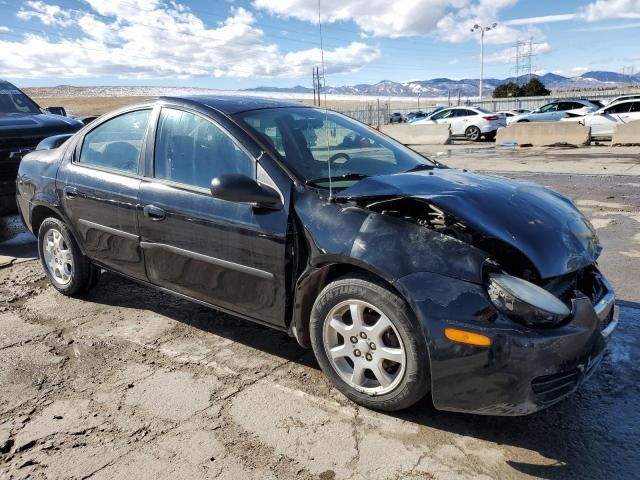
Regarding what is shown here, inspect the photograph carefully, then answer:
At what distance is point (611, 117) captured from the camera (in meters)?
19.0

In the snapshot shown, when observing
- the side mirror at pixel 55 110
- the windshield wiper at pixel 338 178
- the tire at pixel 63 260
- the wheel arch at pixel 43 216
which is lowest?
the tire at pixel 63 260

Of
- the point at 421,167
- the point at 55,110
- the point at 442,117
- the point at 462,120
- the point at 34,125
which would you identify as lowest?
the point at 462,120

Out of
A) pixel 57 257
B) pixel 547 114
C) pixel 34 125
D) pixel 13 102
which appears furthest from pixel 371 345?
pixel 547 114

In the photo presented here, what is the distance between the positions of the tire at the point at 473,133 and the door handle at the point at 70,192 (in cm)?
2056

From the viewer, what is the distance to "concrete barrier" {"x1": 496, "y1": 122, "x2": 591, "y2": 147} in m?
17.7

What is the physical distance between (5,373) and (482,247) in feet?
9.84

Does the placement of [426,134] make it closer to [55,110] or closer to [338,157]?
[55,110]

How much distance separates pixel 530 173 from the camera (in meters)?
11.8

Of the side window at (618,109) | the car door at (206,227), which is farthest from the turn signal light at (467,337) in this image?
the side window at (618,109)

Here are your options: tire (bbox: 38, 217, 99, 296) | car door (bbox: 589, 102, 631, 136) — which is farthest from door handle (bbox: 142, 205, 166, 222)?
car door (bbox: 589, 102, 631, 136)

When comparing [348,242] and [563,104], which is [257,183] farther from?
[563,104]

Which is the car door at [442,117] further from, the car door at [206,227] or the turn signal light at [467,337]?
the turn signal light at [467,337]

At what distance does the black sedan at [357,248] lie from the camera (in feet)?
8.09

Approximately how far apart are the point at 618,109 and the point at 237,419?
20.3 m
